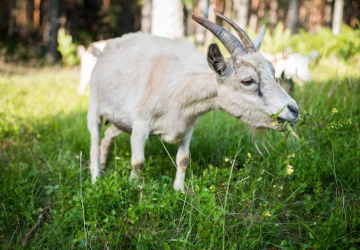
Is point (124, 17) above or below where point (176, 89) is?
above

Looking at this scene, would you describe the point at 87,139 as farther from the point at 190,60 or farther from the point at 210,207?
the point at 210,207

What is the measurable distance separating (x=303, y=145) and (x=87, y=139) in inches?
117

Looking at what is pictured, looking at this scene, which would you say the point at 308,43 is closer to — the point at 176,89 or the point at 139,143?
the point at 176,89

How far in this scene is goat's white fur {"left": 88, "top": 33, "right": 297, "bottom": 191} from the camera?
298cm

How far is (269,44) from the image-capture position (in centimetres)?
1054

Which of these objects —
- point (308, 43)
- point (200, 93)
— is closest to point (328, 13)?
point (308, 43)

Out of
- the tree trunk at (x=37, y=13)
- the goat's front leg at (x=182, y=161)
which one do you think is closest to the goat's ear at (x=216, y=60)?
the goat's front leg at (x=182, y=161)

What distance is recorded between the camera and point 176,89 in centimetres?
351


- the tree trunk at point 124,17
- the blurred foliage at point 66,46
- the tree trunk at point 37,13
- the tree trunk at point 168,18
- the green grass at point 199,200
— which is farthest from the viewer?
the tree trunk at point 37,13

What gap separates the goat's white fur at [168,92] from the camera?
2.98 m

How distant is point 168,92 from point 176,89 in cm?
10

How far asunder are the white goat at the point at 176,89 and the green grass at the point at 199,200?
252mm

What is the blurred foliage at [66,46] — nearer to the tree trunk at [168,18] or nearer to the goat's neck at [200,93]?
the tree trunk at [168,18]

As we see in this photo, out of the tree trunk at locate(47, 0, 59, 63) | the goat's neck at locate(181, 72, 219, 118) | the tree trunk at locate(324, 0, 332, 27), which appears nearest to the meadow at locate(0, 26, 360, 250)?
the goat's neck at locate(181, 72, 219, 118)
